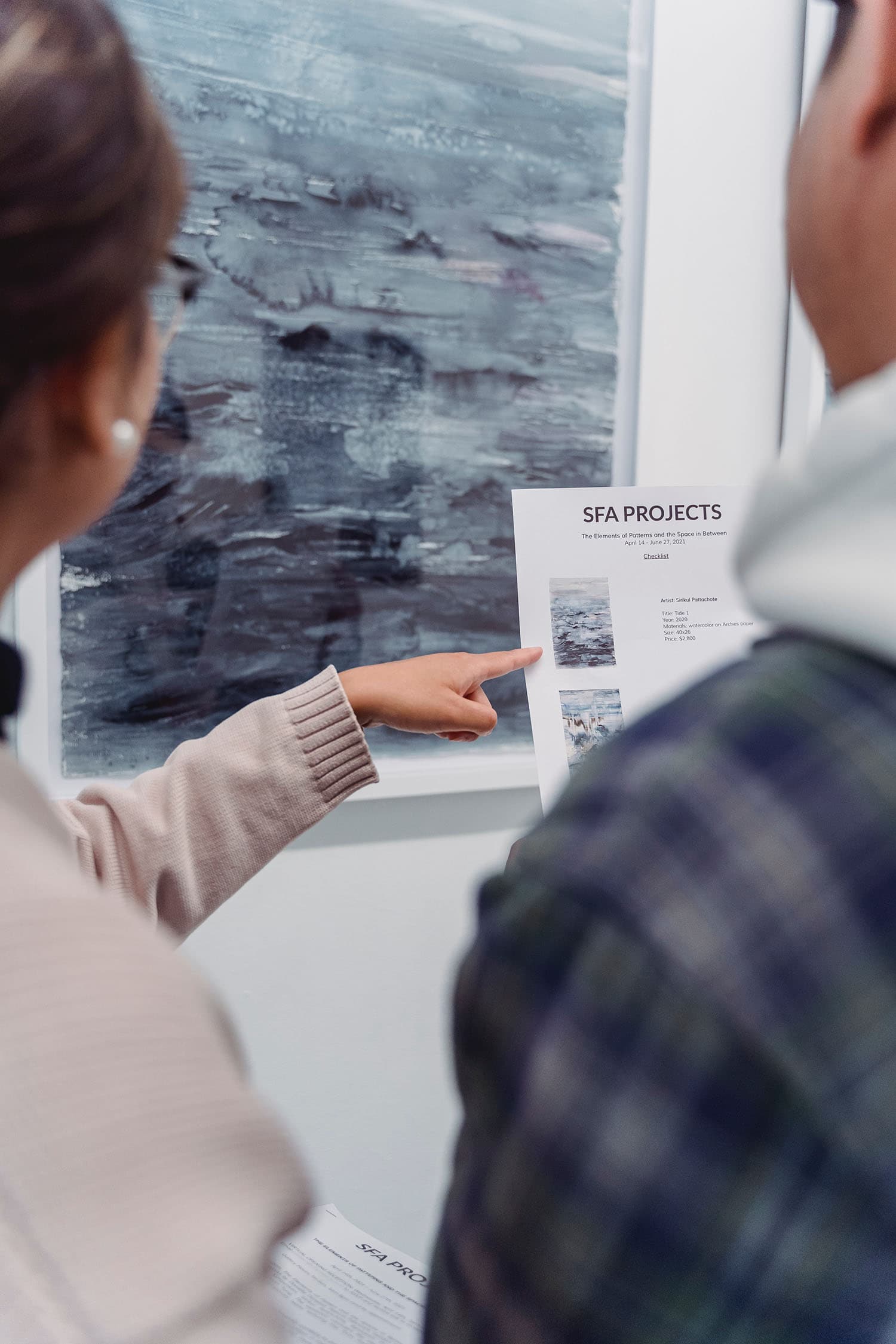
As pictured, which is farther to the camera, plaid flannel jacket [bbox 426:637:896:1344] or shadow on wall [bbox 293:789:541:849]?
shadow on wall [bbox 293:789:541:849]

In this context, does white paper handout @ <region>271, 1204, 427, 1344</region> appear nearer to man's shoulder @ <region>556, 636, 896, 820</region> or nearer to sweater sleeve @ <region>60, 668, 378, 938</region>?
sweater sleeve @ <region>60, 668, 378, 938</region>

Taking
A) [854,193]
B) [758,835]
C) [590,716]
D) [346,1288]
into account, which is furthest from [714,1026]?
[590,716]

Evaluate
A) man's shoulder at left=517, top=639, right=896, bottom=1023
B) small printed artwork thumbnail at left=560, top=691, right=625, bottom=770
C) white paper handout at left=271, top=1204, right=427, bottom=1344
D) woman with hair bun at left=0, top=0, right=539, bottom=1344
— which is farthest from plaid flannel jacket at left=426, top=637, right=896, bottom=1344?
small printed artwork thumbnail at left=560, top=691, right=625, bottom=770

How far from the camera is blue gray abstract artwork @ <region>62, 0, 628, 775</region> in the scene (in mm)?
1269

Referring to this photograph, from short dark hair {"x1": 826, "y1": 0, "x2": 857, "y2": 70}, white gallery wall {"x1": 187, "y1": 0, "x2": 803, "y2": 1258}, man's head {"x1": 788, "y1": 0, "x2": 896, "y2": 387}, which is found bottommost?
white gallery wall {"x1": 187, "y1": 0, "x2": 803, "y2": 1258}

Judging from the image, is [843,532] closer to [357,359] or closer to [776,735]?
[776,735]

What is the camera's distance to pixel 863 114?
0.36 m

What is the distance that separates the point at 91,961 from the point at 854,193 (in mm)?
377

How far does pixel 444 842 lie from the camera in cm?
150

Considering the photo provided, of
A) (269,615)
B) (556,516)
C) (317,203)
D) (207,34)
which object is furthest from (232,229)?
(556,516)

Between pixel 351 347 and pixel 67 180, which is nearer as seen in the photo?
pixel 67 180

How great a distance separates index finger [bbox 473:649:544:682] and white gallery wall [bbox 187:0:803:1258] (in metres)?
0.39

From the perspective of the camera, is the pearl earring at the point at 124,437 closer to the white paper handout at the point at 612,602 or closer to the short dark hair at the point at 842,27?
the short dark hair at the point at 842,27

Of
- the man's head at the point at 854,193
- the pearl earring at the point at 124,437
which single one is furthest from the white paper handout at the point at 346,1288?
the man's head at the point at 854,193
